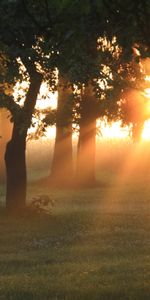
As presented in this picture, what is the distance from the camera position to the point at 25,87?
2830 centimetres

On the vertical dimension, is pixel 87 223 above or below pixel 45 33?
below

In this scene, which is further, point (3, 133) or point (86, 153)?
point (3, 133)

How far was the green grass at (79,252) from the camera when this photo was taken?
13.1 meters

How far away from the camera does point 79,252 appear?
1922cm

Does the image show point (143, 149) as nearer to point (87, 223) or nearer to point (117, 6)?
point (87, 223)

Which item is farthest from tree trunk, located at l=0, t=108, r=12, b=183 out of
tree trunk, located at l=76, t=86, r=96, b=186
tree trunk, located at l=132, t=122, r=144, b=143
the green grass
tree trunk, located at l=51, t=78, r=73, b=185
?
the green grass

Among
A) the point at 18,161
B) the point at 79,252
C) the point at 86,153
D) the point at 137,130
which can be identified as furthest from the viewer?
the point at 137,130

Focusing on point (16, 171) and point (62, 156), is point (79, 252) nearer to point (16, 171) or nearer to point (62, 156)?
point (16, 171)

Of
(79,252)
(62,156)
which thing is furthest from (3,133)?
(79,252)

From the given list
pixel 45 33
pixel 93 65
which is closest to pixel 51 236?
pixel 93 65

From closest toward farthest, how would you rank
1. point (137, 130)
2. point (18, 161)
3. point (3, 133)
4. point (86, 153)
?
point (18, 161), point (86, 153), point (137, 130), point (3, 133)

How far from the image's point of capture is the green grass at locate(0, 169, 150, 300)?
42.9ft

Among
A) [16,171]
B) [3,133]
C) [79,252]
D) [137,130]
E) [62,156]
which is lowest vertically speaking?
[79,252]

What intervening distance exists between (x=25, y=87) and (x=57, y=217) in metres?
4.87
